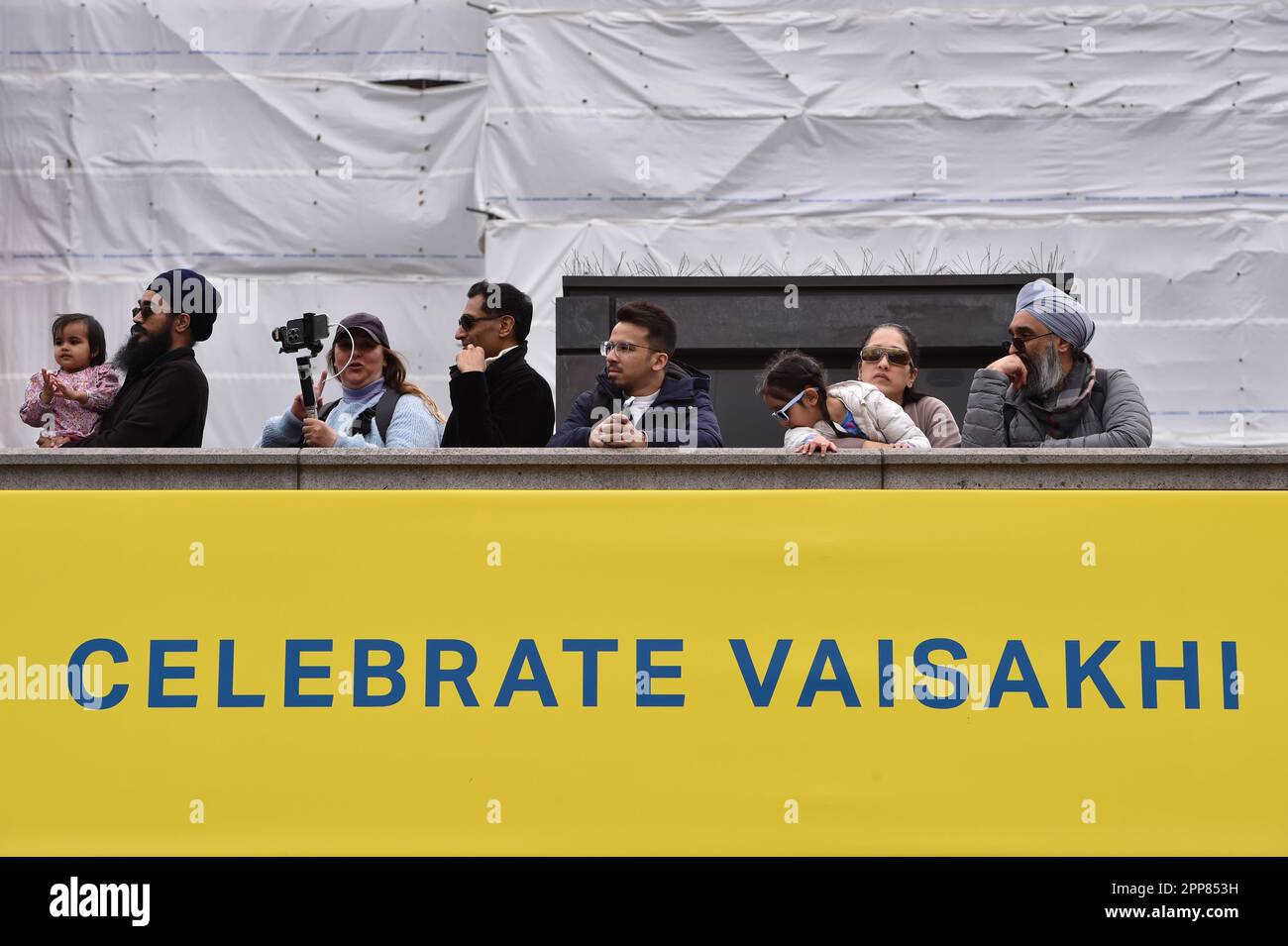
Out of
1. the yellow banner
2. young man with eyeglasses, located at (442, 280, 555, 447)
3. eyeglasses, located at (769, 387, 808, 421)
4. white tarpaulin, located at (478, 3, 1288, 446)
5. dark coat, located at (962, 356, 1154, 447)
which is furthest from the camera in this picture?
white tarpaulin, located at (478, 3, 1288, 446)

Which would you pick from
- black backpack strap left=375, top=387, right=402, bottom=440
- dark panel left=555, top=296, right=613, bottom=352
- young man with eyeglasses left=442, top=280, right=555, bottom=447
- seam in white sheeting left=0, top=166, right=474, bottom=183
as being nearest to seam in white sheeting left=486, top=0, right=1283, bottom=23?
seam in white sheeting left=0, top=166, right=474, bottom=183

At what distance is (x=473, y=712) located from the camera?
455 centimetres

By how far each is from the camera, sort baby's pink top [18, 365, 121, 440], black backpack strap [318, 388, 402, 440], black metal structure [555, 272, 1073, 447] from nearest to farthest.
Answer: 1. black backpack strap [318, 388, 402, 440]
2. baby's pink top [18, 365, 121, 440]
3. black metal structure [555, 272, 1073, 447]

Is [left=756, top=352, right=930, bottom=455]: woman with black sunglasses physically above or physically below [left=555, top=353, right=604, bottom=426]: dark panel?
below

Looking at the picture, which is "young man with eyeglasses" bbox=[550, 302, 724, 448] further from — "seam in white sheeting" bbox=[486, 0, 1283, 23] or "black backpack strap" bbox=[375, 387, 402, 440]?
"seam in white sheeting" bbox=[486, 0, 1283, 23]

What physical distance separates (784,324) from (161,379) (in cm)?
586

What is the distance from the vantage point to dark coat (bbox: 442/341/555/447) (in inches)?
211

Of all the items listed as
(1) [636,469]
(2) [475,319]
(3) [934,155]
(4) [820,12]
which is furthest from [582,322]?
(1) [636,469]

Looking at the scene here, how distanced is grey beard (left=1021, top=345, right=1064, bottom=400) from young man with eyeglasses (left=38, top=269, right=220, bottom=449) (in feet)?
9.44

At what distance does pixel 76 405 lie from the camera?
19.6 feet

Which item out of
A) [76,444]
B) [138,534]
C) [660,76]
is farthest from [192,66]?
[138,534]

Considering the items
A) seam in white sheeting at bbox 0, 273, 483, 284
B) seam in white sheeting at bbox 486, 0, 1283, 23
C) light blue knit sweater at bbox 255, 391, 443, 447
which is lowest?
light blue knit sweater at bbox 255, 391, 443, 447
